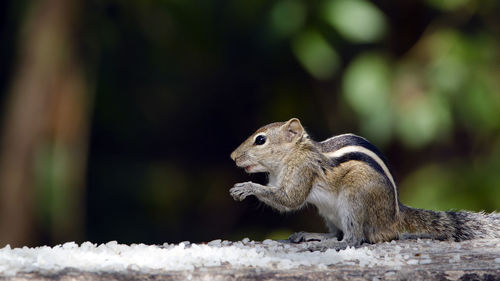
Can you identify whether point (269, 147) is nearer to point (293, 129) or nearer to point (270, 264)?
point (293, 129)

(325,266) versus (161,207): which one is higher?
(161,207)

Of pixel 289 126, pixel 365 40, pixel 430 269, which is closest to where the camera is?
pixel 430 269

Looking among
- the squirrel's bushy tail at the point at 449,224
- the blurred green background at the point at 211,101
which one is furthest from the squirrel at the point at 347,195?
the blurred green background at the point at 211,101

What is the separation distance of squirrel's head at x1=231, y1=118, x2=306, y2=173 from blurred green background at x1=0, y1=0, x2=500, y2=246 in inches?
61.8

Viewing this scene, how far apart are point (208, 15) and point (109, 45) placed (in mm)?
825

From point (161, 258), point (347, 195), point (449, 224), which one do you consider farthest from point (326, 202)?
point (161, 258)

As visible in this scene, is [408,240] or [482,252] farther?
[408,240]

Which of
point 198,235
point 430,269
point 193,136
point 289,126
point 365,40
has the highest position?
point 193,136

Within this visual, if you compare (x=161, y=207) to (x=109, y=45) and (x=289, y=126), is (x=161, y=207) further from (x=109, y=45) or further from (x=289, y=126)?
(x=289, y=126)

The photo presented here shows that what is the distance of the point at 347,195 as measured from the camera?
2566mm

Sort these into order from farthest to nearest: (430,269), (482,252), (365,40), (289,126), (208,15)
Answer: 1. (208,15)
2. (365,40)
3. (289,126)
4. (482,252)
5. (430,269)

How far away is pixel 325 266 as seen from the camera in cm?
199

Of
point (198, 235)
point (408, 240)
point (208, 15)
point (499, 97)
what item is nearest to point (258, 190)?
point (408, 240)

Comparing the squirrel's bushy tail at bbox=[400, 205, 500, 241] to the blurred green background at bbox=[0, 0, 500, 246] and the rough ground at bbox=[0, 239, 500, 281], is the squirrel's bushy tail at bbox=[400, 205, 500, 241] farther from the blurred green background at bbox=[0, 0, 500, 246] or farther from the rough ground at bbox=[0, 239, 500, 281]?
the blurred green background at bbox=[0, 0, 500, 246]
